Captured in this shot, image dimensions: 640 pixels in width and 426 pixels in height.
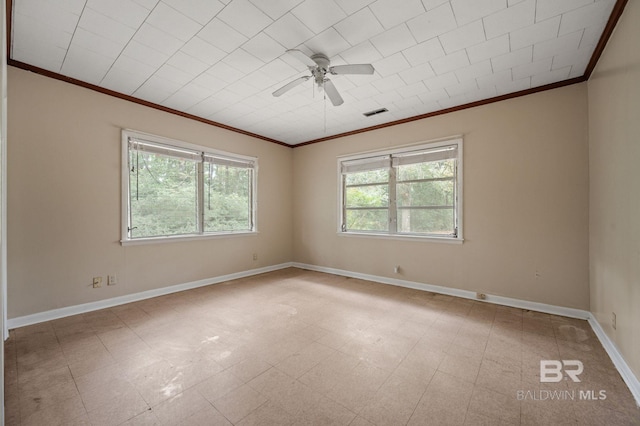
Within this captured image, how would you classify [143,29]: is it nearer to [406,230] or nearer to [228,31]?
[228,31]

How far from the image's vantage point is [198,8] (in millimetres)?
2105

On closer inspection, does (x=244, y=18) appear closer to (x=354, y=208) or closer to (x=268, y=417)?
(x=268, y=417)

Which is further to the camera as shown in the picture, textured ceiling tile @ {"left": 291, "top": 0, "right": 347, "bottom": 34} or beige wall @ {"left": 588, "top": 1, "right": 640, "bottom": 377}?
textured ceiling tile @ {"left": 291, "top": 0, "right": 347, "bottom": 34}

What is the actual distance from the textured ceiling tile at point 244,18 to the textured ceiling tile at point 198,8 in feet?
0.19

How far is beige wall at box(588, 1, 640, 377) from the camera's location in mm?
1906

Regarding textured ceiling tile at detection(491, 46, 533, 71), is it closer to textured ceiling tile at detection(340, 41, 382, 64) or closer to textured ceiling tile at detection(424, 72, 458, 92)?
textured ceiling tile at detection(424, 72, 458, 92)

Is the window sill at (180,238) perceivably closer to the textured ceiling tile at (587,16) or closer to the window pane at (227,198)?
the window pane at (227,198)

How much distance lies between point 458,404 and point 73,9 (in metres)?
3.94

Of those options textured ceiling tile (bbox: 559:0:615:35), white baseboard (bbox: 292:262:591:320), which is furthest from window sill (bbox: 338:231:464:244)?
textured ceiling tile (bbox: 559:0:615:35)

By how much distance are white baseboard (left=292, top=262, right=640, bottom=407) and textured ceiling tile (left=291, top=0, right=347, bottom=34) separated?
3.33 metres

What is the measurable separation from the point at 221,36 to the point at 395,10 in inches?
57.9

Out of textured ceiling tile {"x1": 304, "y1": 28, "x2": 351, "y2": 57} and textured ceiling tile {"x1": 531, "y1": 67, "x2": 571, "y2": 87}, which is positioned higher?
textured ceiling tile {"x1": 304, "y1": 28, "x2": 351, "y2": 57}

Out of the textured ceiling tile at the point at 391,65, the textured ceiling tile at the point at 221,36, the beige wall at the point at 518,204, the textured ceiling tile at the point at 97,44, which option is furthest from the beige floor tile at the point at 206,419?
the beige wall at the point at 518,204

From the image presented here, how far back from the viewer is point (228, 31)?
2.35m
